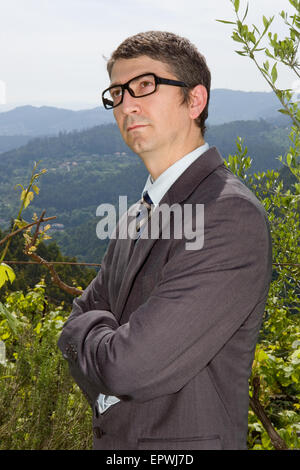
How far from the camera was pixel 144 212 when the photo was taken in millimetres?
1426

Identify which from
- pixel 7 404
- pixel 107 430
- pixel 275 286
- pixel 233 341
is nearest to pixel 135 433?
pixel 107 430

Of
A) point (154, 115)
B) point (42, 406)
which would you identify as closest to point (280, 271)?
point (42, 406)

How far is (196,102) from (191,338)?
65cm

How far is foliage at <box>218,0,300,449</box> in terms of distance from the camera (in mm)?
1903

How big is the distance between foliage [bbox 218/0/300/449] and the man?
46 centimetres

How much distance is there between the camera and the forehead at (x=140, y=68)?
131 centimetres

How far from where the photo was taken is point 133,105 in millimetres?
1307

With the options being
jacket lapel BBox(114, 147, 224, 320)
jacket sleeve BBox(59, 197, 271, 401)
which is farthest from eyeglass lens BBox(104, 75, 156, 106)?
jacket sleeve BBox(59, 197, 271, 401)

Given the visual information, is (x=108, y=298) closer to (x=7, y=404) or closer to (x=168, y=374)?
(x=168, y=374)

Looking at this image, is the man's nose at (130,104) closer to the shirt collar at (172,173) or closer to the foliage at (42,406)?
the shirt collar at (172,173)

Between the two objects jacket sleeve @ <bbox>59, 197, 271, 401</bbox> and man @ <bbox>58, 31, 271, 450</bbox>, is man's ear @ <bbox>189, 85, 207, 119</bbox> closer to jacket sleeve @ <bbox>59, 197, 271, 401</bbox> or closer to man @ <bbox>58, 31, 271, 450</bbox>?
man @ <bbox>58, 31, 271, 450</bbox>

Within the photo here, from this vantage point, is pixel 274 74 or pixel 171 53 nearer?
pixel 171 53

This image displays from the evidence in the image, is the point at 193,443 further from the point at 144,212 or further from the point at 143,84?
the point at 143,84

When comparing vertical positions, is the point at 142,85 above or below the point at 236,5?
below
